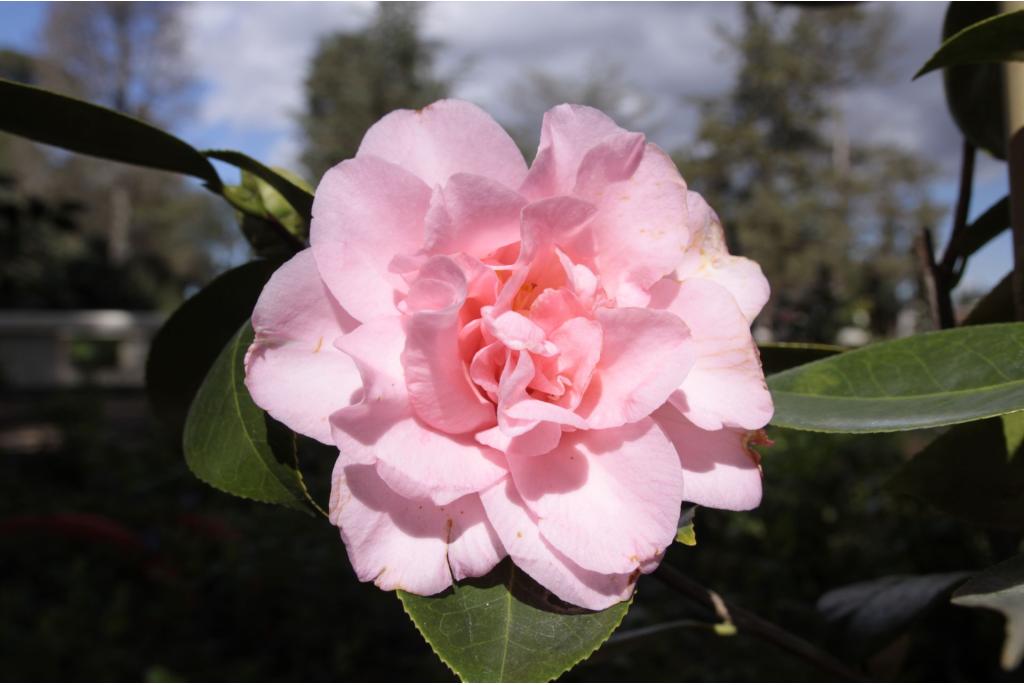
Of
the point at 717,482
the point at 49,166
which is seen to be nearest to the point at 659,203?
the point at 717,482

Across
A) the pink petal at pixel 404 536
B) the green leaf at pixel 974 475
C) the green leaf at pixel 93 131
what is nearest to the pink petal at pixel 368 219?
the pink petal at pixel 404 536

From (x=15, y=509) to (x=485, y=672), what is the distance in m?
5.33

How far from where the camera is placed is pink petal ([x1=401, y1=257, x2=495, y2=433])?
17.7 inches

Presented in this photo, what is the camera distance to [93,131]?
63cm

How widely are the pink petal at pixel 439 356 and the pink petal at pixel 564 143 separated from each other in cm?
8

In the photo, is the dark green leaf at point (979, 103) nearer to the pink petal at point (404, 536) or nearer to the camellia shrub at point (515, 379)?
the camellia shrub at point (515, 379)

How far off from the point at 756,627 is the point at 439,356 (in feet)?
1.41

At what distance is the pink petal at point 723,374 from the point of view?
0.48 meters

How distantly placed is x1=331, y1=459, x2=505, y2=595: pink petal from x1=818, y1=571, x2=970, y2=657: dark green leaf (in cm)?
61

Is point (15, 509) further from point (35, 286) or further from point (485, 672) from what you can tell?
point (485, 672)

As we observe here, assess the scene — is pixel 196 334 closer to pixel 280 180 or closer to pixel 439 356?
pixel 280 180

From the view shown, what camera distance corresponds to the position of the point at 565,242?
1.67 feet

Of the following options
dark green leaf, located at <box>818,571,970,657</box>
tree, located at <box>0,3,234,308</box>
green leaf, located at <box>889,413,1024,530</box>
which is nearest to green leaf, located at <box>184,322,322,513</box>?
green leaf, located at <box>889,413,1024,530</box>

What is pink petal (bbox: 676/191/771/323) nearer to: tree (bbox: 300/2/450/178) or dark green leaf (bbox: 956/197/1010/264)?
dark green leaf (bbox: 956/197/1010/264)
